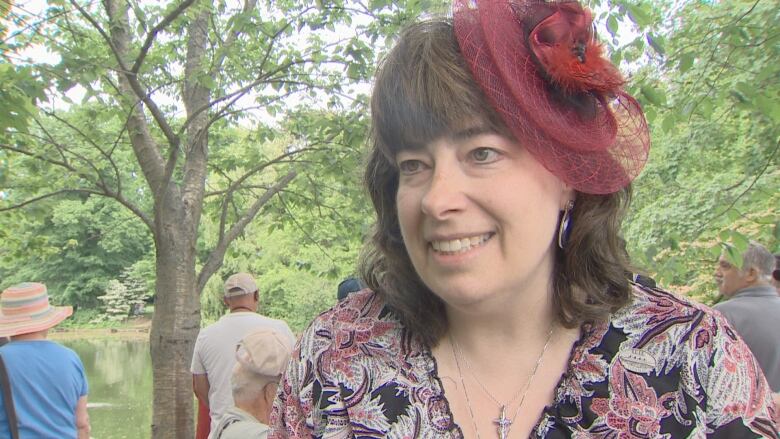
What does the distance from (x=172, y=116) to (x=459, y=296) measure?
6.23m

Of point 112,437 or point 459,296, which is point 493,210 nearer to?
point 459,296

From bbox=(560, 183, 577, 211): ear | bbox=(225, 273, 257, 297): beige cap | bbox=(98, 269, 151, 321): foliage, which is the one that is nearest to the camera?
bbox=(560, 183, 577, 211): ear

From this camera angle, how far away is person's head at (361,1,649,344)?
1.19 metres

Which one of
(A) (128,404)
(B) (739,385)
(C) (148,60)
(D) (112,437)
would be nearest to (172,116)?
(C) (148,60)

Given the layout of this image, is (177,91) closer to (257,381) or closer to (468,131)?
(257,381)

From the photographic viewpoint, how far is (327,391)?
4.30ft

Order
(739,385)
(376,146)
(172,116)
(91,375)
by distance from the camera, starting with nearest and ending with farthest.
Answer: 1. (739,385)
2. (376,146)
3. (172,116)
4. (91,375)

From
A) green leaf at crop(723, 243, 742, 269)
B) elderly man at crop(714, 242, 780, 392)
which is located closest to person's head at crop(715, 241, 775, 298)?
elderly man at crop(714, 242, 780, 392)

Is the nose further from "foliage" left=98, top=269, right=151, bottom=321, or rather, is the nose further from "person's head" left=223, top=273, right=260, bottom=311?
"foliage" left=98, top=269, right=151, bottom=321

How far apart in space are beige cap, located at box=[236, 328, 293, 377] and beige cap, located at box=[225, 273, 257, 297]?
71.3 inches

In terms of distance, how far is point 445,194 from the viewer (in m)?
1.18

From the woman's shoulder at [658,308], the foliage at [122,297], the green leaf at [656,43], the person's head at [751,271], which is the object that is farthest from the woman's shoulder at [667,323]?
the foliage at [122,297]

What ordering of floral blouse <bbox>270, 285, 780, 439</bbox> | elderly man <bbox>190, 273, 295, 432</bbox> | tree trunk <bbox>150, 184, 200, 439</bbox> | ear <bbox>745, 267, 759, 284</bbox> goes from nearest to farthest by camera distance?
1. floral blouse <bbox>270, 285, 780, 439</bbox>
2. ear <bbox>745, 267, 759, 284</bbox>
3. elderly man <bbox>190, 273, 295, 432</bbox>
4. tree trunk <bbox>150, 184, 200, 439</bbox>

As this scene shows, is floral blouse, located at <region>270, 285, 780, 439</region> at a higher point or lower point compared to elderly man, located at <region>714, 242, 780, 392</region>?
higher
